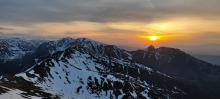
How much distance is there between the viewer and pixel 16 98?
140 meters

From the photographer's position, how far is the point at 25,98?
143500mm

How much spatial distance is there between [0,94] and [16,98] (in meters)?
7.36

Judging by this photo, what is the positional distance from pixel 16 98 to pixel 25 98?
4.91m

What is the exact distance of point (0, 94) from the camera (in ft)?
445

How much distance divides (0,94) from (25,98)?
475 inches
